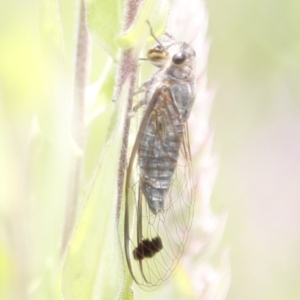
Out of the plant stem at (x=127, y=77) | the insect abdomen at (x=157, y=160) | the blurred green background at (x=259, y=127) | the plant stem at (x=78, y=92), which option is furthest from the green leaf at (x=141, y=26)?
the blurred green background at (x=259, y=127)

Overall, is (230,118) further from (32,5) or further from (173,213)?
(173,213)

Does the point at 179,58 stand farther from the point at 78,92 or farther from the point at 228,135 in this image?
the point at 228,135

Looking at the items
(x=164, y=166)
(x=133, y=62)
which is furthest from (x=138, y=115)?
(x=133, y=62)

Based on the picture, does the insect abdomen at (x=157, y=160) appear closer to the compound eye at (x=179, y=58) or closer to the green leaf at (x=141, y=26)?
the compound eye at (x=179, y=58)

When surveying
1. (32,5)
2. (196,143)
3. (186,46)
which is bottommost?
(196,143)

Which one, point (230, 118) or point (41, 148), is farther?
point (230, 118)

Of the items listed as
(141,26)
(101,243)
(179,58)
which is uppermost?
(179,58)

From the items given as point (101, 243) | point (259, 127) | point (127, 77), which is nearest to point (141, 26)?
point (127, 77)
